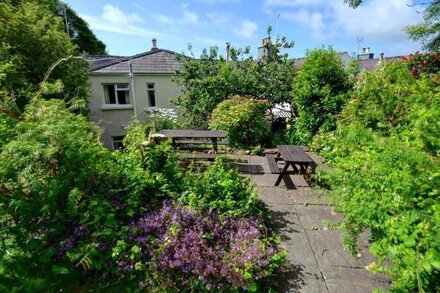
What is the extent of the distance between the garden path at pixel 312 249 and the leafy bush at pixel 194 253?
0.27m

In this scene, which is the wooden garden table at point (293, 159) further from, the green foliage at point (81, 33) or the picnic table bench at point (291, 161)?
the green foliage at point (81, 33)

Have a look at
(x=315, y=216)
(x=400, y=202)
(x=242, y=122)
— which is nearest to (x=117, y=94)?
(x=242, y=122)

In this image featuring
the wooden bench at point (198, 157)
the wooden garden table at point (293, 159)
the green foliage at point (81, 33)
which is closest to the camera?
the wooden garden table at point (293, 159)

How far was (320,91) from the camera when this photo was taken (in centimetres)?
750

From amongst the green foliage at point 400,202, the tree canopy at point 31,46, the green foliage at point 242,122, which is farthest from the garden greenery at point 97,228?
the tree canopy at point 31,46

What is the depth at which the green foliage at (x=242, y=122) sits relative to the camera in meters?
7.86

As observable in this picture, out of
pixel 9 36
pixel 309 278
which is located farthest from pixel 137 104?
pixel 309 278

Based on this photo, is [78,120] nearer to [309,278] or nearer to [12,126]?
[12,126]

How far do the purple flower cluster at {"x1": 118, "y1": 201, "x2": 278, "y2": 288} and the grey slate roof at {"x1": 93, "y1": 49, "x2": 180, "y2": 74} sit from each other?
11.9 m

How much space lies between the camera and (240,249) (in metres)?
2.79

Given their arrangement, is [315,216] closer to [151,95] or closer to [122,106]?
[122,106]

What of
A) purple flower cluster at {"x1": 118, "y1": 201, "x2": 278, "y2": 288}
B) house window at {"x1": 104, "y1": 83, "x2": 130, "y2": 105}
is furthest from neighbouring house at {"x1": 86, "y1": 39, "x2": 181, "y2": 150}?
purple flower cluster at {"x1": 118, "y1": 201, "x2": 278, "y2": 288}

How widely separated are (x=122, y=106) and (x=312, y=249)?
42.8 feet

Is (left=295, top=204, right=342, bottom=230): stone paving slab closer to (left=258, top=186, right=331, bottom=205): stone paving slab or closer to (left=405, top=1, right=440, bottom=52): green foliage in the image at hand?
(left=258, top=186, right=331, bottom=205): stone paving slab
